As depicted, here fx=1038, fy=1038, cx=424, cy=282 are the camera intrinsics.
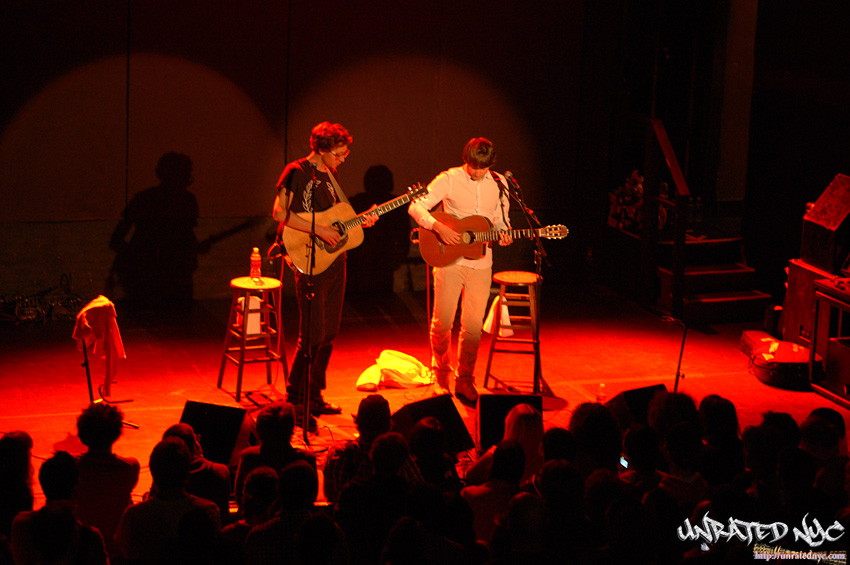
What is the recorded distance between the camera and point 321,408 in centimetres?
692

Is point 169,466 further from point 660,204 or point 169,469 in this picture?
point 660,204

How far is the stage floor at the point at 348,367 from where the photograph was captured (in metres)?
6.79

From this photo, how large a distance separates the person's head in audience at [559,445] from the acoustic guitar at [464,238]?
2.61m

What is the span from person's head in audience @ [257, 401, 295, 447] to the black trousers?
1923mm

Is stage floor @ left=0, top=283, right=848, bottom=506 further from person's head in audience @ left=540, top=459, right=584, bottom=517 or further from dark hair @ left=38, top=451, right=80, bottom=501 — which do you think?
person's head in audience @ left=540, top=459, right=584, bottom=517

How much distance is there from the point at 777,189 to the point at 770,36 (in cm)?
153

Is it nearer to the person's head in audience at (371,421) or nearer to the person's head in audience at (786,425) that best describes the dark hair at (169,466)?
the person's head in audience at (371,421)

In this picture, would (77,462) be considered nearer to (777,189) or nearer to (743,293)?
(743,293)

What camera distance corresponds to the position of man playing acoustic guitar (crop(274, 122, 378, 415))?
6605 mm

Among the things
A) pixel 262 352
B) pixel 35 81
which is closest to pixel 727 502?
pixel 262 352

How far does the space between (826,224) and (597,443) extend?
4.42 m

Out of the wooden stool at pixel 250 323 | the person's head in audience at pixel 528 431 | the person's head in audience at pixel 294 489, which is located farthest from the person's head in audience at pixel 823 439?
the wooden stool at pixel 250 323

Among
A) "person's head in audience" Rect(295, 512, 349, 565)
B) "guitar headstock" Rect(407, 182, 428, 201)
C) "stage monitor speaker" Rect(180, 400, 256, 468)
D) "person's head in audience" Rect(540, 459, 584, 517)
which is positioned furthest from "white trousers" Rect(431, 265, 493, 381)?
"person's head in audience" Rect(295, 512, 349, 565)

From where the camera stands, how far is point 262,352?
820 cm
